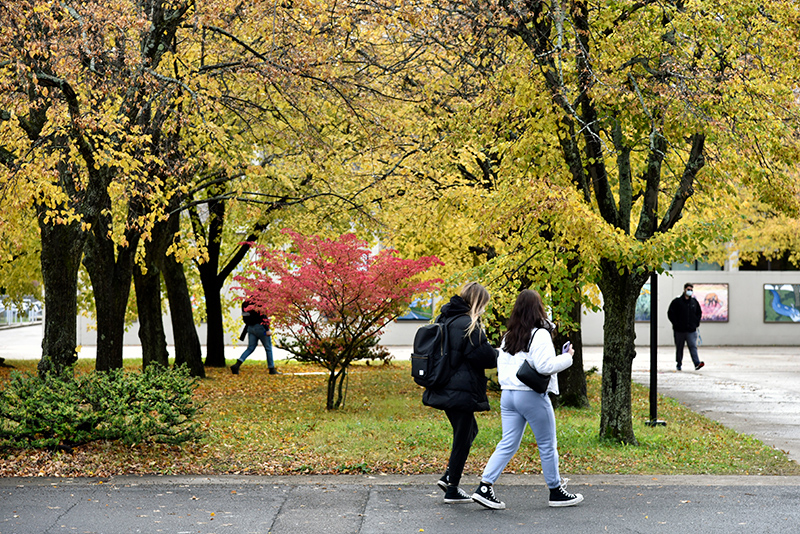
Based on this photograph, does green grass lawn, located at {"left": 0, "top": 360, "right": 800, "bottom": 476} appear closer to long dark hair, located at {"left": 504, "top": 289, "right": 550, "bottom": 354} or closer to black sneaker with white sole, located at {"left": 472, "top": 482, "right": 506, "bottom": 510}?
black sneaker with white sole, located at {"left": 472, "top": 482, "right": 506, "bottom": 510}

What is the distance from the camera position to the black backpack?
21.3 feet

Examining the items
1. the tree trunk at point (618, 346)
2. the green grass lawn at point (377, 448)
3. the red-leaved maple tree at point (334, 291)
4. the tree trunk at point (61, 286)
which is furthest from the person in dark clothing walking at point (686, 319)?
the tree trunk at point (61, 286)

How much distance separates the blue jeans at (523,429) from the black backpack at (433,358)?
0.53 meters

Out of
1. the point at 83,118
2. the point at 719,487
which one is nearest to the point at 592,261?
the point at 719,487

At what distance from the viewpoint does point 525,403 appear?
252 inches

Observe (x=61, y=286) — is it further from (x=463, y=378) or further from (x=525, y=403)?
(x=525, y=403)

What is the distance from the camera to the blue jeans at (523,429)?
252 inches

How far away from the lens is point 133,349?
3070 centimetres

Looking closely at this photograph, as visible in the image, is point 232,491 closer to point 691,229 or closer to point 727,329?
point 691,229

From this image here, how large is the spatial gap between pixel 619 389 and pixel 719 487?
183 cm

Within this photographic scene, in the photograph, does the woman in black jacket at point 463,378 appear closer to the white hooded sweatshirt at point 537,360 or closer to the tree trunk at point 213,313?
the white hooded sweatshirt at point 537,360

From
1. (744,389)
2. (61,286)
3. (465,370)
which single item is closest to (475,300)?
(465,370)

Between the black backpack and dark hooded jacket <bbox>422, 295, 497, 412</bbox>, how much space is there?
0.04 meters

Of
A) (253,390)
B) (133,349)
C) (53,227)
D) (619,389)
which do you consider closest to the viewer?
(619,389)
